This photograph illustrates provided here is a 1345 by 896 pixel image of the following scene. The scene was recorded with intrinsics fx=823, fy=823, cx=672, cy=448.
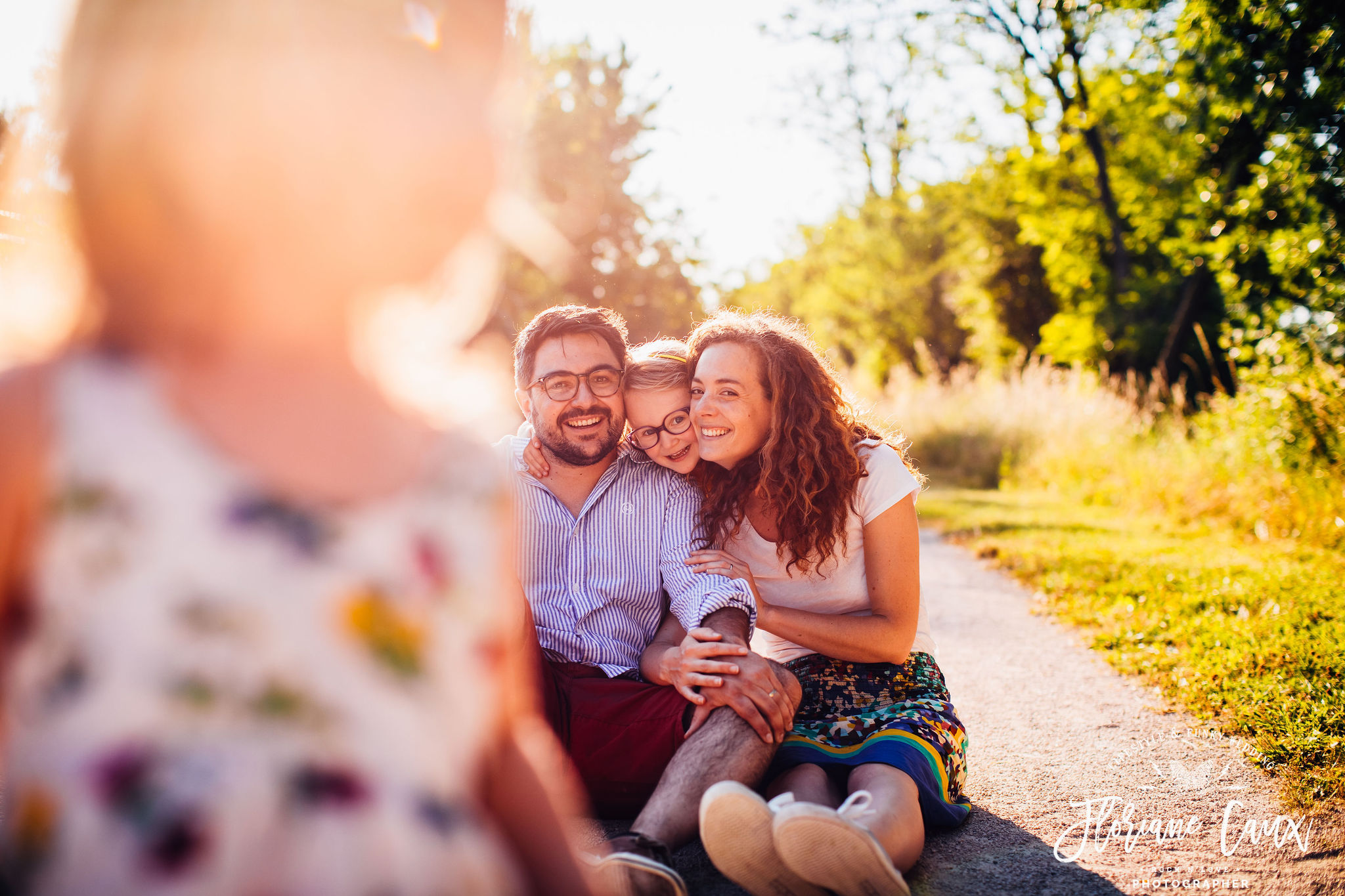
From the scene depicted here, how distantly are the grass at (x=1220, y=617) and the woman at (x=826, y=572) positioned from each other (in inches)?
48.3

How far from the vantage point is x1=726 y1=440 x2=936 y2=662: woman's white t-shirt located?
9.35 ft

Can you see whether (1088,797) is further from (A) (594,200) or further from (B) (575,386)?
(A) (594,200)

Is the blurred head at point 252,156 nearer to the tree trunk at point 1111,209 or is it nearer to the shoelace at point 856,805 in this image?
the shoelace at point 856,805

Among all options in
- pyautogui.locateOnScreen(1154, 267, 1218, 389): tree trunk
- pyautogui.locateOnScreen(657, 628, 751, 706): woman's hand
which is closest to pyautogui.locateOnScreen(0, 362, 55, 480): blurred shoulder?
pyautogui.locateOnScreen(657, 628, 751, 706): woman's hand

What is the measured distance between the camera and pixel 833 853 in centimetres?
184

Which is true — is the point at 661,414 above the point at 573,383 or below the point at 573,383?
below

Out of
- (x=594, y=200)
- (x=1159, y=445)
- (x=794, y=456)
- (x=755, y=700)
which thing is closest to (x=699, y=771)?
(x=755, y=700)

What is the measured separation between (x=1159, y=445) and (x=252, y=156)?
966cm

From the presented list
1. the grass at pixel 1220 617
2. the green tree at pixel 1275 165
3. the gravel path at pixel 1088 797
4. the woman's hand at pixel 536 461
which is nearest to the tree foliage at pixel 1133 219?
the green tree at pixel 1275 165

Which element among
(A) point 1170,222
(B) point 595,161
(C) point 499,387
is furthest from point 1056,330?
(C) point 499,387

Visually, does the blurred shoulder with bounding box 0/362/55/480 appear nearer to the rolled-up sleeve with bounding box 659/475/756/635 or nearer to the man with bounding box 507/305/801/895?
the man with bounding box 507/305/801/895

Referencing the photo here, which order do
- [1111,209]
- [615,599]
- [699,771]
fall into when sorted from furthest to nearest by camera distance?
[1111,209], [615,599], [699,771]

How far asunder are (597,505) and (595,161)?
9805 millimetres

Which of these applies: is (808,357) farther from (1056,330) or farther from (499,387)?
(1056,330)
